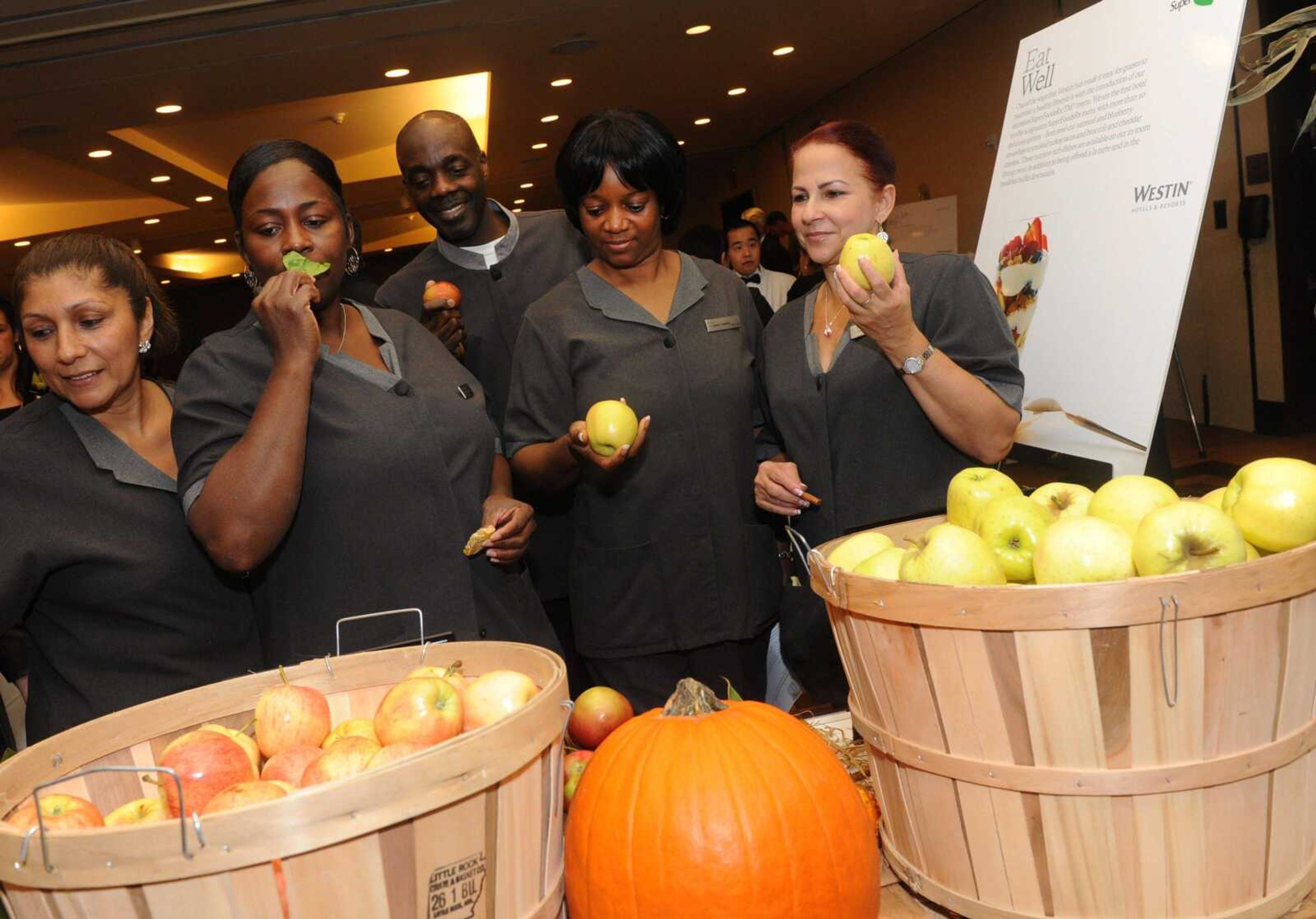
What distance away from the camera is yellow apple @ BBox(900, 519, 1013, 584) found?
3.83 feet

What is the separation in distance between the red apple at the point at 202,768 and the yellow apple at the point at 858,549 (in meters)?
0.70

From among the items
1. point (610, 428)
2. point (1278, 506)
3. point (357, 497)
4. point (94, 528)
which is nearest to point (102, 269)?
point (94, 528)

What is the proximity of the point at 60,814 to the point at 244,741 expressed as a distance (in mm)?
193

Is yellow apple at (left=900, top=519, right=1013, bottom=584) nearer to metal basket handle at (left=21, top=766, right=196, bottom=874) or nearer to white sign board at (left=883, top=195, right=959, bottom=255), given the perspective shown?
metal basket handle at (left=21, top=766, right=196, bottom=874)

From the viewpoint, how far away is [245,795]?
96 centimetres

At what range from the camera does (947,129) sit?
931 centimetres

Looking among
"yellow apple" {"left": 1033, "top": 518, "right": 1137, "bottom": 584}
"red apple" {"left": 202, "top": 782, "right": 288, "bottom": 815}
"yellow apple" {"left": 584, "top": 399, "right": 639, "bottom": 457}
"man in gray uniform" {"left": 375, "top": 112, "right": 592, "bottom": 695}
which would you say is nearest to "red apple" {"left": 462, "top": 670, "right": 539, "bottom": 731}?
"red apple" {"left": 202, "top": 782, "right": 288, "bottom": 815}

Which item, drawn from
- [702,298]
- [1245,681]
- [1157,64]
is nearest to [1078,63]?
[1157,64]

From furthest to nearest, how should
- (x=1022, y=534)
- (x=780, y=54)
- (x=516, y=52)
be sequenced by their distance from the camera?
(x=780, y=54)
(x=516, y=52)
(x=1022, y=534)

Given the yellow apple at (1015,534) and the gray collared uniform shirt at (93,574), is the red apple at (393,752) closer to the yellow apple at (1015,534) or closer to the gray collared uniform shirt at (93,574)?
the yellow apple at (1015,534)

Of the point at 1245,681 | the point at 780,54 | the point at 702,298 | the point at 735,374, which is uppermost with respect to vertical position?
the point at 780,54

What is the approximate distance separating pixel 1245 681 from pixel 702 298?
152 centimetres

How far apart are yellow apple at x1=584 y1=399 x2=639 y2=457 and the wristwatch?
1.71 feet

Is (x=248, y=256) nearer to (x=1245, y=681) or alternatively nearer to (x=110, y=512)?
(x=110, y=512)
